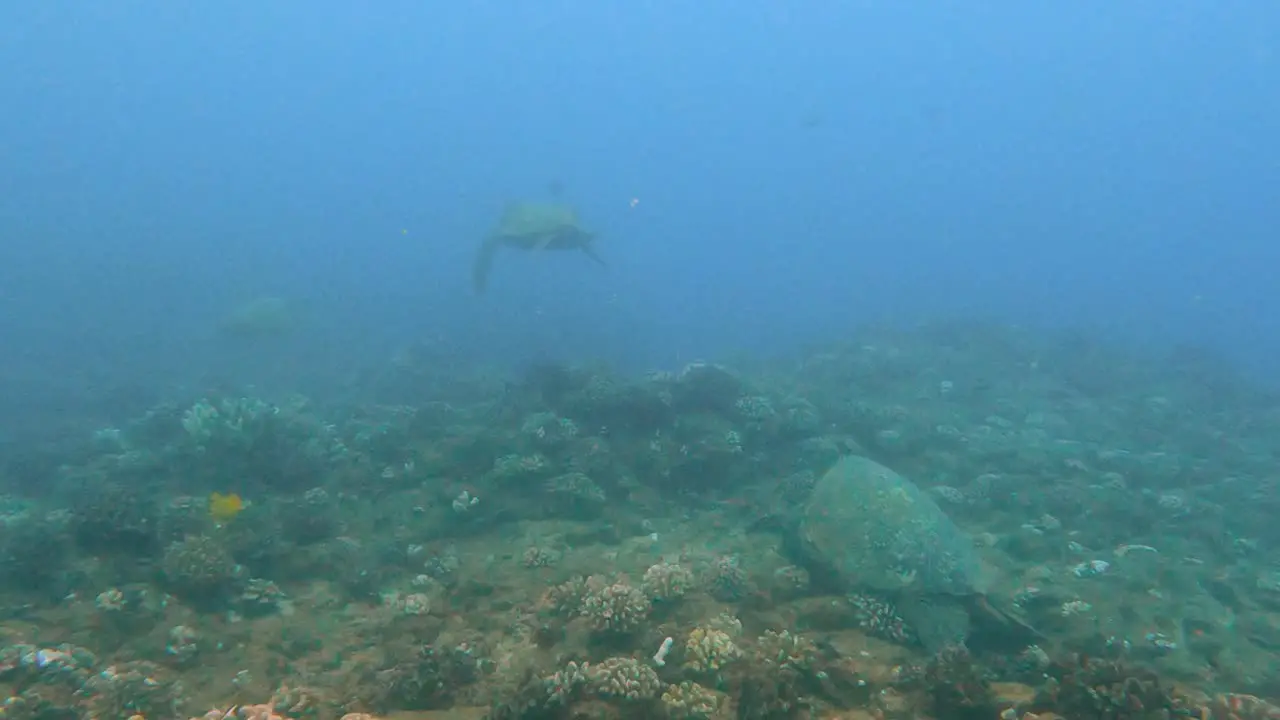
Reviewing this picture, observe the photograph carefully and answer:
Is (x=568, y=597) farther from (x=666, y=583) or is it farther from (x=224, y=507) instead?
(x=224, y=507)

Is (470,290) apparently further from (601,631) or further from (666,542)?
(601,631)

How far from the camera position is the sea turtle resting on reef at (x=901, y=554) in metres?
7.54

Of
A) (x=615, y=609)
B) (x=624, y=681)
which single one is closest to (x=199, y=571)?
(x=615, y=609)

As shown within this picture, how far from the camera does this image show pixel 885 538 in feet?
26.7

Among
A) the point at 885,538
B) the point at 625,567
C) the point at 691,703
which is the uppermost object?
the point at 885,538

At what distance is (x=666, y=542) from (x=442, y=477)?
4.25m

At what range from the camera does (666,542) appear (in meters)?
10.2

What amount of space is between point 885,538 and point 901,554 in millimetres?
265

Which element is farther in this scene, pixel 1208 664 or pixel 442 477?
pixel 442 477

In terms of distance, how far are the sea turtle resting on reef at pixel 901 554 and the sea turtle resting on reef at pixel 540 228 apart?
13476 millimetres

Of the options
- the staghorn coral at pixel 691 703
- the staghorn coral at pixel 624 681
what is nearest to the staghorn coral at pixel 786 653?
the staghorn coral at pixel 691 703

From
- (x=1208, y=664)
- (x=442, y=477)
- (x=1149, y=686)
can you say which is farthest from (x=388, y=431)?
(x=1208, y=664)

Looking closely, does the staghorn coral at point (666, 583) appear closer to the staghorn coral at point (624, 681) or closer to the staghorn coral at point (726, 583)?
the staghorn coral at point (726, 583)

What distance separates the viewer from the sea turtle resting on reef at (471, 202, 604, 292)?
2025 centimetres
